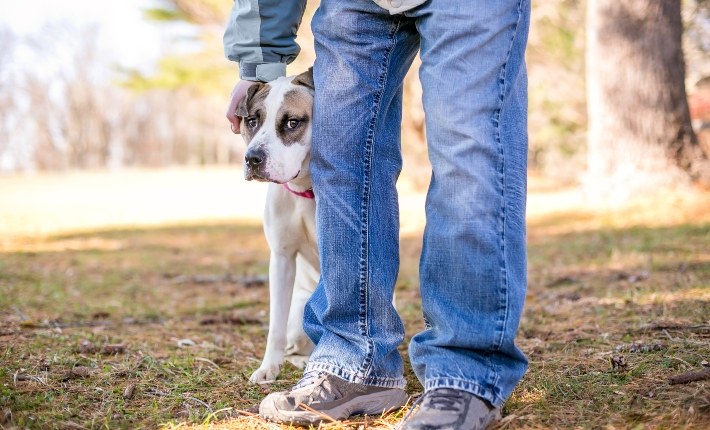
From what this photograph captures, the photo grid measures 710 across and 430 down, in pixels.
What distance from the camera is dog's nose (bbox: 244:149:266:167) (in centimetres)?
254

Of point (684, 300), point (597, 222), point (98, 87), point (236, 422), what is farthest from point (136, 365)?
point (98, 87)

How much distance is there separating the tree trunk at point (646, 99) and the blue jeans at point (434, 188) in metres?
5.02

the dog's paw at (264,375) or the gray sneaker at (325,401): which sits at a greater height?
the gray sneaker at (325,401)

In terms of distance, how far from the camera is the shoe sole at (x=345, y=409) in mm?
1961

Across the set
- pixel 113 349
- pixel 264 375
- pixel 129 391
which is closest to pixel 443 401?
pixel 264 375

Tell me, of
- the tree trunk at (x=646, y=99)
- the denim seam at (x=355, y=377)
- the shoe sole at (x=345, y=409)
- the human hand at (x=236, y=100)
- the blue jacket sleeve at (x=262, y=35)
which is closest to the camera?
the shoe sole at (x=345, y=409)

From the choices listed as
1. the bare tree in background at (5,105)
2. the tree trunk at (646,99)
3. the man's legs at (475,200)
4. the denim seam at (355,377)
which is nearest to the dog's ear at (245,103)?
the man's legs at (475,200)

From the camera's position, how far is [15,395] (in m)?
2.10

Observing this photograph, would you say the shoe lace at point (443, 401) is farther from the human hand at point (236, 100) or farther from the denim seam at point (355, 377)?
the human hand at point (236, 100)

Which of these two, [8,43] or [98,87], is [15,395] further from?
[98,87]

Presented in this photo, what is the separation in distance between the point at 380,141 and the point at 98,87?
169 feet

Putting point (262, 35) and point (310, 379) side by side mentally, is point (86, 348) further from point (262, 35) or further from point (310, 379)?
point (262, 35)

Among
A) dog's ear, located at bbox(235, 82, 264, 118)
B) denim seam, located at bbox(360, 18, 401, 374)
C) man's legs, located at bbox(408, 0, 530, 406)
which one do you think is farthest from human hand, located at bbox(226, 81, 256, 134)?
man's legs, located at bbox(408, 0, 530, 406)

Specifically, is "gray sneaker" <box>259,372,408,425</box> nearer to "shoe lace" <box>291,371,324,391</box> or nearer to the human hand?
"shoe lace" <box>291,371,324,391</box>
